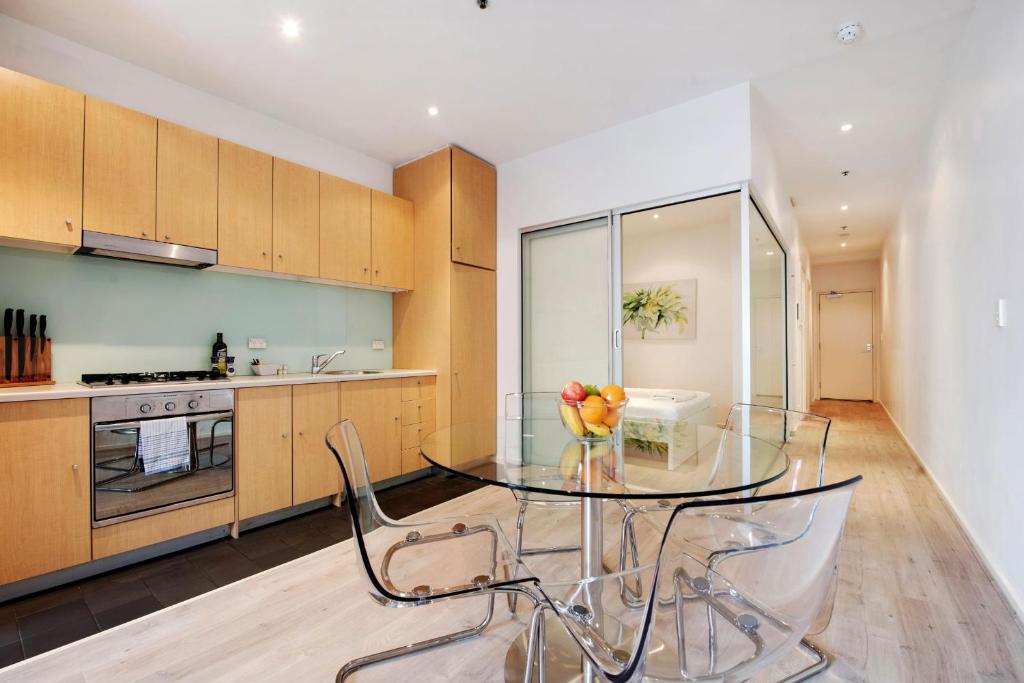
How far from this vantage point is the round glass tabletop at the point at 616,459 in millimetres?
1290

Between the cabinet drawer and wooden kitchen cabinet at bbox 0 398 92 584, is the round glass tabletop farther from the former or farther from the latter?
wooden kitchen cabinet at bbox 0 398 92 584

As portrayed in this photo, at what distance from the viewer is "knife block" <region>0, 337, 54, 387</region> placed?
86.4 inches

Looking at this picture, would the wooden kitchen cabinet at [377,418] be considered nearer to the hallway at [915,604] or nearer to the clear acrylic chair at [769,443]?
the clear acrylic chair at [769,443]

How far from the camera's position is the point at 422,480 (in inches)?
147

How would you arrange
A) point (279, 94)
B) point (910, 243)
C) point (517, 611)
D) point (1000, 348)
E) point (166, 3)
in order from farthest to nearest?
point (910, 243)
point (279, 94)
point (166, 3)
point (1000, 348)
point (517, 611)

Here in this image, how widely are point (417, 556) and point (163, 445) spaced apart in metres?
1.84

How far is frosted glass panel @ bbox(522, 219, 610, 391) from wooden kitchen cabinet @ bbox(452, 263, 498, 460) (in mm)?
311

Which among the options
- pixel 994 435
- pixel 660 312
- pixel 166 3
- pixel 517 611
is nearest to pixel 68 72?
pixel 166 3

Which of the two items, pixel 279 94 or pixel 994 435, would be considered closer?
pixel 994 435

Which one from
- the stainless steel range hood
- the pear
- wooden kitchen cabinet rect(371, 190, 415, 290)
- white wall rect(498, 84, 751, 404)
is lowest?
the pear

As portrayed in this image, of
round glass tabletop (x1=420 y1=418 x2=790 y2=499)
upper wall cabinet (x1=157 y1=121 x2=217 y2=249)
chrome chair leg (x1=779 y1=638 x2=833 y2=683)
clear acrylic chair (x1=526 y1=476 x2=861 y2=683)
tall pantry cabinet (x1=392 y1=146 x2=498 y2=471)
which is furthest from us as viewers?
tall pantry cabinet (x1=392 y1=146 x2=498 y2=471)

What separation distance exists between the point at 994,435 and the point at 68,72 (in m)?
5.10

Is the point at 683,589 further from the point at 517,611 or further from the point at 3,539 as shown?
the point at 3,539

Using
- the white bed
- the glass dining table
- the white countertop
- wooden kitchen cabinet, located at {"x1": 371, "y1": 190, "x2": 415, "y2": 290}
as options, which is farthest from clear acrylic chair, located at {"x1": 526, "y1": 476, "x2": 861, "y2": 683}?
wooden kitchen cabinet, located at {"x1": 371, "y1": 190, "x2": 415, "y2": 290}
